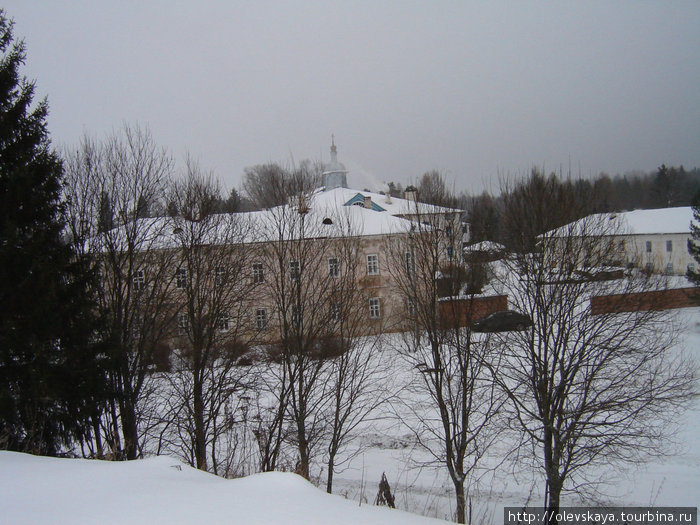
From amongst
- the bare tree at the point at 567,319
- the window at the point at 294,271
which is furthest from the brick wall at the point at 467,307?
the window at the point at 294,271

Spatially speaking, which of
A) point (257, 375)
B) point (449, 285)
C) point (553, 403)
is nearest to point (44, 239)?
point (257, 375)

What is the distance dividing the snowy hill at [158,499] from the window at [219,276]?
8.27 metres

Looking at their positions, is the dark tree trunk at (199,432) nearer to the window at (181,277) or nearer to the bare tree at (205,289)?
the bare tree at (205,289)

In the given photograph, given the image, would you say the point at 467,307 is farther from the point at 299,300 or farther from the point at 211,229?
the point at 211,229

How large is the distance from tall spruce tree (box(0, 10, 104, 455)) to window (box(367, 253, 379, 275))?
20403mm

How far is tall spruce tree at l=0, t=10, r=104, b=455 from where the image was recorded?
914cm

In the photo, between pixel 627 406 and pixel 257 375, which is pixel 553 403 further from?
pixel 257 375

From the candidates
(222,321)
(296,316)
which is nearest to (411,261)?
(296,316)

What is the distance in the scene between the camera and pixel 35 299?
9.45 metres

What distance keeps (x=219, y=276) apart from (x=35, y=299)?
5411 mm

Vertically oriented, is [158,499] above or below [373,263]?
below

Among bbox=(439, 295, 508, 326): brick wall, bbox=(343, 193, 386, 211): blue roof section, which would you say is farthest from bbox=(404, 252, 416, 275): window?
bbox=(343, 193, 386, 211): blue roof section

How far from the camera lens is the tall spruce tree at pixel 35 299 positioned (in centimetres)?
914

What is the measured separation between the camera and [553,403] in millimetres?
10508
